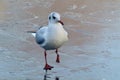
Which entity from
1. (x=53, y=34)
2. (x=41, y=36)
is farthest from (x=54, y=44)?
(x=41, y=36)

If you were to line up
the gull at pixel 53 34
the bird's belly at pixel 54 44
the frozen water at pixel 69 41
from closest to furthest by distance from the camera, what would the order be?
the gull at pixel 53 34 → the bird's belly at pixel 54 44 → the frozen water at pixel 69 41

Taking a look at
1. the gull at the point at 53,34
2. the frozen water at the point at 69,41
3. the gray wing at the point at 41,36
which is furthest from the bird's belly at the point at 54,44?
the frozen water at the point at 69,41

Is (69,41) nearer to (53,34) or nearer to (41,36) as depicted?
(41,36)

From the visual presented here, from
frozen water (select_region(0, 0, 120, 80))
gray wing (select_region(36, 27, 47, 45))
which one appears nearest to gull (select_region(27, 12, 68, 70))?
gray wing (select_region(36, 27, 47, 45))

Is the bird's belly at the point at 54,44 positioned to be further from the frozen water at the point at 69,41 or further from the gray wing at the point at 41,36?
the frozen water at the point at 69,41

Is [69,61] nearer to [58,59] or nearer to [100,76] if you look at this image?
[58,59]

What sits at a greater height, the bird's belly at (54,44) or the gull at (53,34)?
the gull at (53,34)

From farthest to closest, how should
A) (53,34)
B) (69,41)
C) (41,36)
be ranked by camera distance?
(69,41)
(41,36)
(53,34)

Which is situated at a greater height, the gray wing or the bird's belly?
the gray wing

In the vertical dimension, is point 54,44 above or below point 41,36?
below

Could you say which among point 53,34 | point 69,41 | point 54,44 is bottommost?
point 54,44

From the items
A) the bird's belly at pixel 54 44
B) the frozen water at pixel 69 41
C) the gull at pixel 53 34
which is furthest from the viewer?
the frozen water at pixel 69 41

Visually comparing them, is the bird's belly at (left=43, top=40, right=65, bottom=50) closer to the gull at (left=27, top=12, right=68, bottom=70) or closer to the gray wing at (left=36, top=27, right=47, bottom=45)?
the gull at (left=27, top=12, right=68, bottom=70)

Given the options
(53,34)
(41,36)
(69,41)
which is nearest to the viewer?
(53,34)
